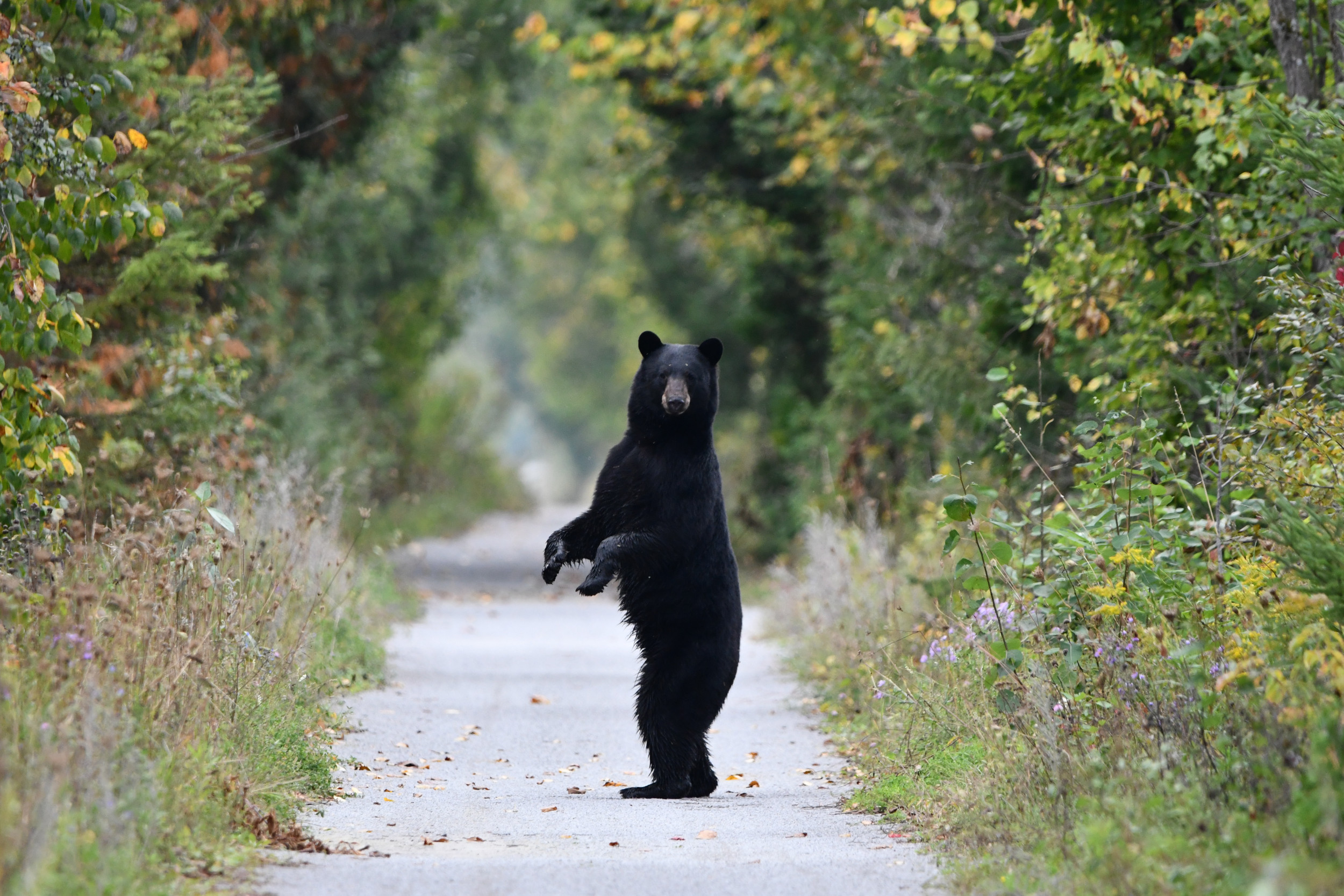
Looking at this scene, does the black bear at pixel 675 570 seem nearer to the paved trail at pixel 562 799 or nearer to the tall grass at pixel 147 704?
the paved trail at pixel 562 799

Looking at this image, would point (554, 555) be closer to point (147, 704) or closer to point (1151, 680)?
point (147, 704)

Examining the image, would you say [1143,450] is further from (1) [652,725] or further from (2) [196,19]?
(2) [196,19]

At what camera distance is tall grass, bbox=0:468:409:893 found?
4.99m

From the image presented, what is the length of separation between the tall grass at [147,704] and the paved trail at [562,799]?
36cm

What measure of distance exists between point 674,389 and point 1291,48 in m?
4.01

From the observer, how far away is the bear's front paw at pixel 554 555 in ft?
27.2

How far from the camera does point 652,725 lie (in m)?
8.16

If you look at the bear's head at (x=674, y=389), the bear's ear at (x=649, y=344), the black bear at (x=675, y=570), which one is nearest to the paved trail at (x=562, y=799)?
the black bear at (x=675, y=570)

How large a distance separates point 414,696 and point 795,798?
443cm

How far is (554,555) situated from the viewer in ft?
27.8

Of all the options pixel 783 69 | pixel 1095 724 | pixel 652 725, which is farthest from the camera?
pixel 783 69

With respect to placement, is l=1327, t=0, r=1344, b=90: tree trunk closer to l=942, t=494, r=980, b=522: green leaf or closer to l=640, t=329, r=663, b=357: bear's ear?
l=942, t=494, r=980, b=522: green leaf

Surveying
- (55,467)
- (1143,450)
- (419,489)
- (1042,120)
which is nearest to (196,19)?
(55,467)

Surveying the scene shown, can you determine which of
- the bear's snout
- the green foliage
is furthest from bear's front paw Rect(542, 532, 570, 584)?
the green foliage
